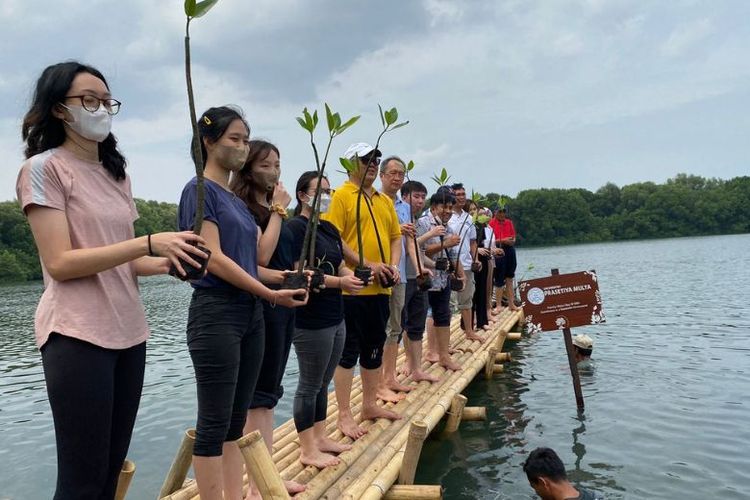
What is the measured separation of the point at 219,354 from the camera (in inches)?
107

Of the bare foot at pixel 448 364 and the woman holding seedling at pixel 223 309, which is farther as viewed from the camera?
the bare foot at pixel 448 364

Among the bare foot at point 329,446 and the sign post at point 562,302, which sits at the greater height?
the sign post at point 562,302

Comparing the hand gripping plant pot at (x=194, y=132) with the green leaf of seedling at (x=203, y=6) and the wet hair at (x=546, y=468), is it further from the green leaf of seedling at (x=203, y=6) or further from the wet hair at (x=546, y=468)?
the wet hair at (x=546, y=468)

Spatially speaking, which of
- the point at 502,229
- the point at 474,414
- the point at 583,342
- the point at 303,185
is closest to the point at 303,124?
the point at 303,185

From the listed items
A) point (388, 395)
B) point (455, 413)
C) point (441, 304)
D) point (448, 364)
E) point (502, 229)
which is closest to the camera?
point (455, 413)

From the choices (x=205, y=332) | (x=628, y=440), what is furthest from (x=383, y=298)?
(x=628, y=440)

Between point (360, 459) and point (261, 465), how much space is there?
5.26 ft

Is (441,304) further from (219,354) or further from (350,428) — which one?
(219,354)

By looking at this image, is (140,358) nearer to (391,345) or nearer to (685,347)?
(391,345)

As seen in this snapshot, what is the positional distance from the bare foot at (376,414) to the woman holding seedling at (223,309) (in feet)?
7.78

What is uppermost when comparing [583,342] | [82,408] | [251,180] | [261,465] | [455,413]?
[251,180]

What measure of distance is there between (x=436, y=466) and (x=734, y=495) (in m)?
2.48

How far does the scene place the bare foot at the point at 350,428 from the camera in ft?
15.8

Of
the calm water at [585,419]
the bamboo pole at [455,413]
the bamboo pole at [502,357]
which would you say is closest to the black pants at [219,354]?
the calm water at [585,419]
